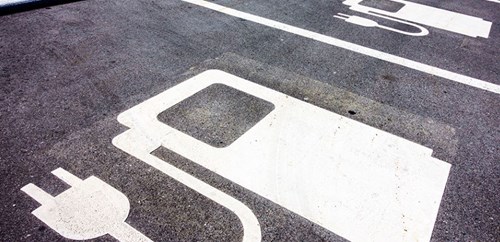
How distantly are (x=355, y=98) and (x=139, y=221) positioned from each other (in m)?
3.14

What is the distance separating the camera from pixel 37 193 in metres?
3.05

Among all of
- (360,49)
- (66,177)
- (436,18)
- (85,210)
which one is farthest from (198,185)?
(436,18)

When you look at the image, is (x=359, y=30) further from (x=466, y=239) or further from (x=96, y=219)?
(x=96, y=219)

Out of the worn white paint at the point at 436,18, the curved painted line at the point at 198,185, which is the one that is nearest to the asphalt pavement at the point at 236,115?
the curved painted line at the point at 198,185

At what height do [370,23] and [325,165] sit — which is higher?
[370,23]

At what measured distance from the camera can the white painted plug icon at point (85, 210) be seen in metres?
2.77

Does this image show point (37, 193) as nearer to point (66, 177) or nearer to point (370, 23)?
point (66, 177)

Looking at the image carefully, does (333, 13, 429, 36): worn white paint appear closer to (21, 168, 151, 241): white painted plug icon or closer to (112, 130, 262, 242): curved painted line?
(112, 130, 262, 242): curved painted line

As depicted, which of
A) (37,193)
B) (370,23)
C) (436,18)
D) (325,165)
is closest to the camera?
(37,193)

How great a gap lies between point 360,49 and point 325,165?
325cm

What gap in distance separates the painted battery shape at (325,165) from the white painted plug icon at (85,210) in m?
0.57

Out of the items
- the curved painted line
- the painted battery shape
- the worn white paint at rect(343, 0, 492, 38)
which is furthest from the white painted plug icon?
the worn white paint at rect(343, 0, 492, 38)

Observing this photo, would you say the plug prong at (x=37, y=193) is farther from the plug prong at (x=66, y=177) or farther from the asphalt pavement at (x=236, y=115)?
the plug prong at (x=66, y=177)

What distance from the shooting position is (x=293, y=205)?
313 cm
